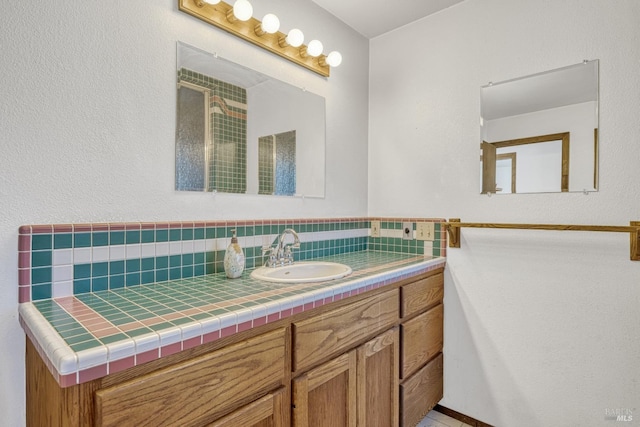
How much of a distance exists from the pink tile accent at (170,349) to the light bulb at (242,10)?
1254 millimetres

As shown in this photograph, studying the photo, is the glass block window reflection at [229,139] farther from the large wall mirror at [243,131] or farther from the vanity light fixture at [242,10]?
the vanity light fixture at [242,10]

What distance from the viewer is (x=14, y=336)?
96cm

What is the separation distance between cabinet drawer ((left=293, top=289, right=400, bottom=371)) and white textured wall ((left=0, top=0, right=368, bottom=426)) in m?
0.64

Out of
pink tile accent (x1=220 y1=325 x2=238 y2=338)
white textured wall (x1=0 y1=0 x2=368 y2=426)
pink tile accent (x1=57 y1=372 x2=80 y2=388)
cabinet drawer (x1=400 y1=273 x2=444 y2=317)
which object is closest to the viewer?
pink tile accent (x1=57 y1=372 x2=80 y2=388)

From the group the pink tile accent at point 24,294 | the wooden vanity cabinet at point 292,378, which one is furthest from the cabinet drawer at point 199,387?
the pink tile accent at point 24,294

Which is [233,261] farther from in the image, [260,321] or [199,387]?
[199,387]

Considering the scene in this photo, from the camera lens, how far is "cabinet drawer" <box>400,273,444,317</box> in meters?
1.57

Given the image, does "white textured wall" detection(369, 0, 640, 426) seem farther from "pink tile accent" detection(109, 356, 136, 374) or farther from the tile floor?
"pink tile accent" detection(109, 356, 136, 374)

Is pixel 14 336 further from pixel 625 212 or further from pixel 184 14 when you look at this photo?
pixel 625 212

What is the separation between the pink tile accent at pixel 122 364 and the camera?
68 cm

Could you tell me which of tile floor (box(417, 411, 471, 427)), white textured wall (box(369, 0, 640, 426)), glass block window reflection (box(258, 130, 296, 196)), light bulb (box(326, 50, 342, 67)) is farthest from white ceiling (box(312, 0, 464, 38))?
tile floor (box(417, 411, 471, 427))

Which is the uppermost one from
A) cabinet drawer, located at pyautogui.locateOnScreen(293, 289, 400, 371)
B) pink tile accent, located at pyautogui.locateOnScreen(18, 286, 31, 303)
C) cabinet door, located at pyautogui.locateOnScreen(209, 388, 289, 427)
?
pink tile accent, located at pyautogui.locateOnScreen(18, 286, 31, 303)

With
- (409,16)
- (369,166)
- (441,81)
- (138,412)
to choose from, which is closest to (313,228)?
(369,166)

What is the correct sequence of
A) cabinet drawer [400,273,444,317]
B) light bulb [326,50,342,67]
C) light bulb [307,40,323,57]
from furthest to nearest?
light bulb [326,50,342,67]
light bulb [307,40,323,57]
cabinet drawer [400,273,444,317]
